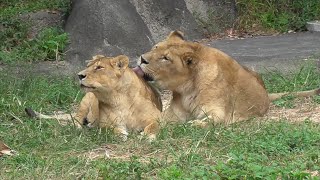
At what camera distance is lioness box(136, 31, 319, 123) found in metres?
7.98

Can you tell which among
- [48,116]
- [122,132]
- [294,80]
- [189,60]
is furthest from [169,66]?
[294,80]

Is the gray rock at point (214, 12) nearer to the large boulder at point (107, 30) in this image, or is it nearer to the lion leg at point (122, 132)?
the large boulder at point (107, 30)

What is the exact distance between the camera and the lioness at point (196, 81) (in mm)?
7984

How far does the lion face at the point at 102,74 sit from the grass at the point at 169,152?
39cm

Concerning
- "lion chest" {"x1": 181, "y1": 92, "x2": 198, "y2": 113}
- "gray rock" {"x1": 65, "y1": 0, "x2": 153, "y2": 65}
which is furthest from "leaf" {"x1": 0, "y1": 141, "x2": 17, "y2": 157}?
"gray rock" {"x1": 65, "y1": 0, "x2": 153, "y2": 65}

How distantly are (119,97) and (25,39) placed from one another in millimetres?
6175

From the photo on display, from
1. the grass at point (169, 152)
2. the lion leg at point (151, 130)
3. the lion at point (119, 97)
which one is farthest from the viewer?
the lion at point (119, 97)

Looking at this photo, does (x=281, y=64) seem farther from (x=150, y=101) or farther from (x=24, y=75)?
(x=150, y=101)

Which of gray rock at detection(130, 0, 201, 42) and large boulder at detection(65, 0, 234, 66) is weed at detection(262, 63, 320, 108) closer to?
large boulder at detection(65, 0, 234, 66)

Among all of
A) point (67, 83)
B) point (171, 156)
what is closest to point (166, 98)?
point (67, 83)

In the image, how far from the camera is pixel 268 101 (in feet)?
28.3

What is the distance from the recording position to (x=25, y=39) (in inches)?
542

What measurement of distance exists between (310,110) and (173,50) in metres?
1.54

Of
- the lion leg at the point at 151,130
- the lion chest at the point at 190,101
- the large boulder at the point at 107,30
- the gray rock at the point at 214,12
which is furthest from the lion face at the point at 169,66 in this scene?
the gray rock at the point at 214,12
